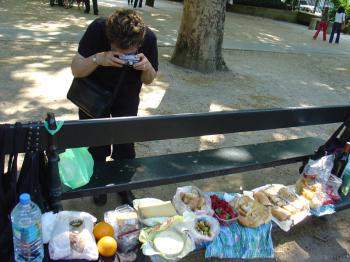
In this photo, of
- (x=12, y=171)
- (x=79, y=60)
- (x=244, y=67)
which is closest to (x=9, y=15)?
(x=244, y=67)

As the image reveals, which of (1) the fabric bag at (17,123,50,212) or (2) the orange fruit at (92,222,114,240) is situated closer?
(1) the fabric bag at (17,123,50,212)

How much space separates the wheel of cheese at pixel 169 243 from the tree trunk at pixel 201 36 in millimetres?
5573

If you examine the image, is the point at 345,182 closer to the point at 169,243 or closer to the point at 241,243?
the point at 241,243

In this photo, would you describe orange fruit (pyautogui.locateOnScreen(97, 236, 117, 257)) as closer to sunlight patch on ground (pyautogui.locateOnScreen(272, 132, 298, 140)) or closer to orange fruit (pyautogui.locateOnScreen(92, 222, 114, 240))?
orange fruit (pyautogui.locateOnScreen(92, 222, 114, 240))

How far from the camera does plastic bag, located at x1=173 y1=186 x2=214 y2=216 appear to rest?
2.66m

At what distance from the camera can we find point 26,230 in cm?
187

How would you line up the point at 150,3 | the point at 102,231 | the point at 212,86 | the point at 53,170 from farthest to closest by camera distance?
1. the point at 150,3
2. the point at 212,86
3. the point at 102,231
4. the point at 53,170

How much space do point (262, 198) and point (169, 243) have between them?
96 cm

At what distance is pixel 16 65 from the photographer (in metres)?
6.17

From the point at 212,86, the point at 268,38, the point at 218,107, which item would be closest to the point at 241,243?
the point at 218,107

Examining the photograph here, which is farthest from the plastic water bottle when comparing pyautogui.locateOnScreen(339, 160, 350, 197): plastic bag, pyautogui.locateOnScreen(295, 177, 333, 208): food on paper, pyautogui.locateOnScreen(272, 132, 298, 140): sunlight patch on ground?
pyautogui.locateOnScreen(272, 132, 298, 140): sunlight patch on ground

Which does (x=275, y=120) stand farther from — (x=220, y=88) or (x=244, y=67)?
(x=244, y=67)

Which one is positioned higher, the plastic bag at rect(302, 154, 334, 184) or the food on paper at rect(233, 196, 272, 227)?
the plastic bag at rect(302, 154, 334, 184)

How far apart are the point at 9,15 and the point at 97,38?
9.09m
